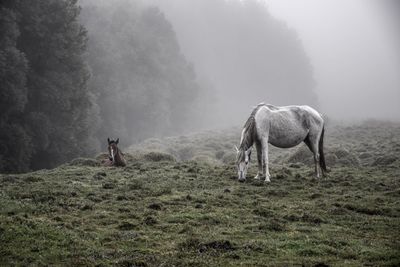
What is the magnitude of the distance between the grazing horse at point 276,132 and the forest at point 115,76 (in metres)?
20.4

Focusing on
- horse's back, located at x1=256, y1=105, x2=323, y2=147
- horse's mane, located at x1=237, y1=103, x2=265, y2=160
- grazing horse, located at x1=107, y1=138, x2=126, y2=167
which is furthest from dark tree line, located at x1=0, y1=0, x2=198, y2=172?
horse's back, located at x1=256, y1=105, x2=323, y2=147

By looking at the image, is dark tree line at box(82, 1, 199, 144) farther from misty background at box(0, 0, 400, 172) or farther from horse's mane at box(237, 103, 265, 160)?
horse's mane at box(237, 103, 265, 160)

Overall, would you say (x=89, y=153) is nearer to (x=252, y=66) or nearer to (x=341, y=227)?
(x=341, y=227)

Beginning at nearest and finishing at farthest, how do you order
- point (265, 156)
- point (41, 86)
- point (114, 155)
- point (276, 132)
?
point (265, 156), point (276, 132), point (114, 155), point (41, 86)

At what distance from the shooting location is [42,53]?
40.8 m

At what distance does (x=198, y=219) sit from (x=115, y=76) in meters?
57.6

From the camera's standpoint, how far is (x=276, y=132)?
2098cm

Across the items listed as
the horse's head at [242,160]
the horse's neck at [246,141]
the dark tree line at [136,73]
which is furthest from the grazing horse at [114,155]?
the dark tree line at [136,73]

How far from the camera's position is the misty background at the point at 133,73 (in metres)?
37.6

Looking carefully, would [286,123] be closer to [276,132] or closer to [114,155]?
[276,132]

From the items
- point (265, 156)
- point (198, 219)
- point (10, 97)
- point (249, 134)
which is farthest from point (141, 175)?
point (10, 97)

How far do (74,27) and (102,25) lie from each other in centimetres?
2794

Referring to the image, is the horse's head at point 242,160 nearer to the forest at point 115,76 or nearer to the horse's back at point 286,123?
the horse's back at point 286,123

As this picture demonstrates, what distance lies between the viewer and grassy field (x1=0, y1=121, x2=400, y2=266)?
33.5ft
